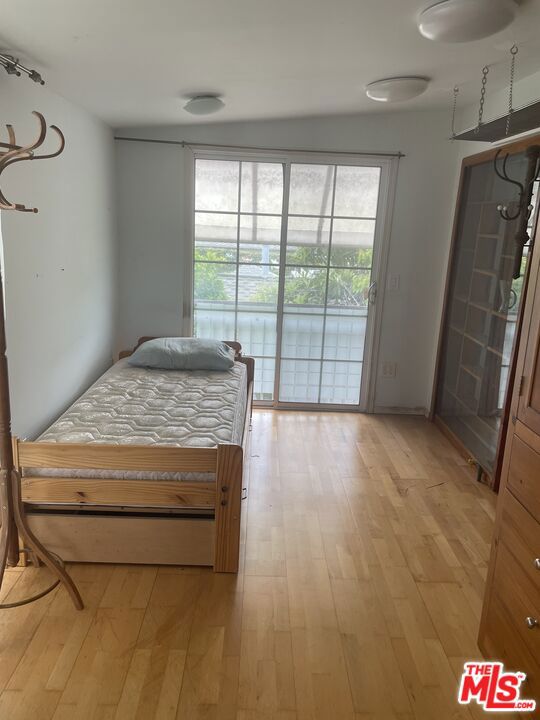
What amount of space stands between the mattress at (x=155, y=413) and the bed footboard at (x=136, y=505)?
4 cm

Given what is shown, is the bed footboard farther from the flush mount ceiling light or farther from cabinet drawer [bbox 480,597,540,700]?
the flush mount ceiling light

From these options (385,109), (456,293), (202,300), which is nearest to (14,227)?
(202,300)

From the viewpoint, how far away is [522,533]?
5.40 feet

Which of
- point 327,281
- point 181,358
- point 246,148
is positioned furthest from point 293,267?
point 181,358

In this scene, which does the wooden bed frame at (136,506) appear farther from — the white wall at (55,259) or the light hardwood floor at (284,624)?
the white wall at (55,259)

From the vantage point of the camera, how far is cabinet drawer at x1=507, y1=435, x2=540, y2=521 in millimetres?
1573

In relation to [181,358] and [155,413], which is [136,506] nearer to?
[155,413]

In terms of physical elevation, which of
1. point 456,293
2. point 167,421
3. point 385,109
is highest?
point 385,109

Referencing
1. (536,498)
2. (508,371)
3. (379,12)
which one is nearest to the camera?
(536,498)

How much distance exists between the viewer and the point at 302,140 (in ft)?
13.0

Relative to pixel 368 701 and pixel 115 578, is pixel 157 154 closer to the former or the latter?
pixel 115 578

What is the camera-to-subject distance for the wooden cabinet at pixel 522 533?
1566 mm

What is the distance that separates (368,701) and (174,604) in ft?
2.64

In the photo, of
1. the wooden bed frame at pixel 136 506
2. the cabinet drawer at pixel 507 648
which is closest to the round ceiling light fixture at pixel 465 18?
the wooden bed frame at pixel 136 506
